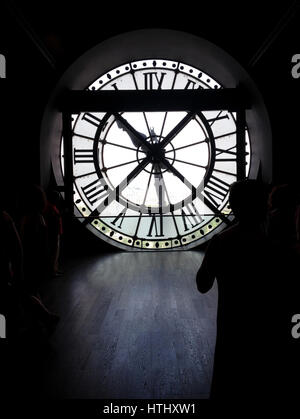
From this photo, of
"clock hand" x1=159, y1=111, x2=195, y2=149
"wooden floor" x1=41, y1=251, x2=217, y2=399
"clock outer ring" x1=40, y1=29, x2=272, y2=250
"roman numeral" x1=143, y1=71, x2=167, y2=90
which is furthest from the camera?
"roman numeral" x1=143, y1=71, x2=167, y2=90

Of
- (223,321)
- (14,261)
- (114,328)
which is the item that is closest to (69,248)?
(114,328)

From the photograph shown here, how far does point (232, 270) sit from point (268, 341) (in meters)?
0.20

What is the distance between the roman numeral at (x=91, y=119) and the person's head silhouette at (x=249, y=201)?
374 centimetres

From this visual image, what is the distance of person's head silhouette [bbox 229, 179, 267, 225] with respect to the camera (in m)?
0.94

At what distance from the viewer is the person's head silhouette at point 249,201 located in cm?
94

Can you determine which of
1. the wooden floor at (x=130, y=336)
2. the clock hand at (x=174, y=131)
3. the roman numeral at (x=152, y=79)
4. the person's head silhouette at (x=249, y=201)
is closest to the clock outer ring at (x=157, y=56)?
the roman numeral at (x=152, y=79)

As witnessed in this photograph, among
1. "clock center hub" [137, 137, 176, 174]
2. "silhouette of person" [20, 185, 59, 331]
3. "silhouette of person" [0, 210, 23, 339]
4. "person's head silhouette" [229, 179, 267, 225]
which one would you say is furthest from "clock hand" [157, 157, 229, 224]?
"person's head silhouette" [229, 179, 267, 225]

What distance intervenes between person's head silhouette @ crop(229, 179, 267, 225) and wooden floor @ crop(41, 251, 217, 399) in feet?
2.83

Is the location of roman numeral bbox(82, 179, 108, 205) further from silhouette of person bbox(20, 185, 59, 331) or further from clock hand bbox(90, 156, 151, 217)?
silhouette of person bbox(20, 185, 59, 331)

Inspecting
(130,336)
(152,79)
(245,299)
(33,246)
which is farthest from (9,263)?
(152,79)

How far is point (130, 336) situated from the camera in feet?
6.59

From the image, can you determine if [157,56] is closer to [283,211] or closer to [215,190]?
[215,190]

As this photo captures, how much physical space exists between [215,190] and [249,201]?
12.1 feet

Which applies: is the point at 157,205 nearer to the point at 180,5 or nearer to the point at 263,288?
the point at 180,5
